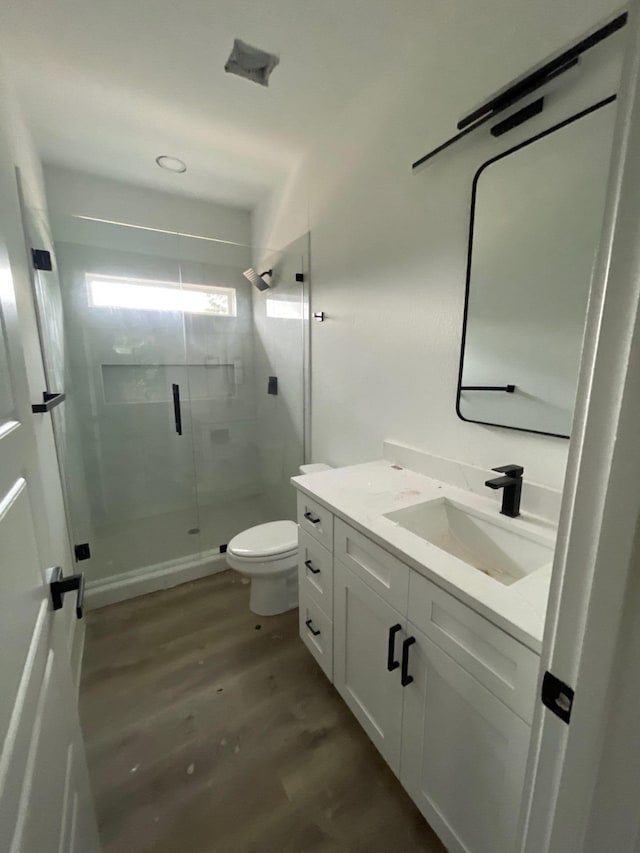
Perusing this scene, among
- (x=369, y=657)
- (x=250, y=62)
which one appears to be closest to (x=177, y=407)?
(x=250, y=62)

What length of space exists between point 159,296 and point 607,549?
2.90 metres

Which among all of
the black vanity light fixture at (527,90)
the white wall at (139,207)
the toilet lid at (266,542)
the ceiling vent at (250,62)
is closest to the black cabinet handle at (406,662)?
the toilet lid at (266,542)

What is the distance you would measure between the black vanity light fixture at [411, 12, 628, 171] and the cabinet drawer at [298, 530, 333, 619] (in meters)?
1.57

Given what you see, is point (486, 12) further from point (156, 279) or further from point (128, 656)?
point (128, 656)

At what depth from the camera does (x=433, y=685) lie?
90 centimetres

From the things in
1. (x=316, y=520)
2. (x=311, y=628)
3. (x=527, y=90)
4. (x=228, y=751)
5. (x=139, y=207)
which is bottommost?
(x=228, y=751)

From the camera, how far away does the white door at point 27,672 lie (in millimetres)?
442

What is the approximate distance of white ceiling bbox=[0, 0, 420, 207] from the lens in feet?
4.01

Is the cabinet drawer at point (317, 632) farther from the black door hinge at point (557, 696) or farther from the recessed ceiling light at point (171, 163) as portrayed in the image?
the recessed ceiling light at point (171, 163)

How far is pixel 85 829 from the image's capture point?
768 mm

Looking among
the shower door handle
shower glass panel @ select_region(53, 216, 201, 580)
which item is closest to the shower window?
Result: shower glass panel @ select_region(53, 216, 201, 580)

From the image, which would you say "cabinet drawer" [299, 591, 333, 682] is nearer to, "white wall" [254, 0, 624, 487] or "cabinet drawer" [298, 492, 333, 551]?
"cabinet drawer" [298, 492, 333, 551]

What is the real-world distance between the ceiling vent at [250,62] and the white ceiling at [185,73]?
3cm

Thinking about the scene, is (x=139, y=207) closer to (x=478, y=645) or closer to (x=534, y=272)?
(x=534, y=272)
